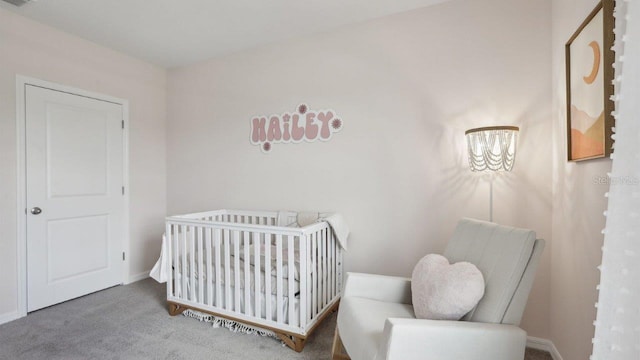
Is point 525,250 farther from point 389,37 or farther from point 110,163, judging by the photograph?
point 110,163

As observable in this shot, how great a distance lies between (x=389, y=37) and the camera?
2.42 metres

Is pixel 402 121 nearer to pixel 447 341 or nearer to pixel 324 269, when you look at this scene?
pixel 324 269

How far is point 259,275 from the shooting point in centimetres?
206

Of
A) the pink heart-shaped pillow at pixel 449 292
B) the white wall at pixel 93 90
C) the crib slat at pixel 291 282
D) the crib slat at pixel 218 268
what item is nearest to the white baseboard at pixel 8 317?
the white wall at pixel 93 90

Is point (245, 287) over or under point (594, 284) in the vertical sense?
under

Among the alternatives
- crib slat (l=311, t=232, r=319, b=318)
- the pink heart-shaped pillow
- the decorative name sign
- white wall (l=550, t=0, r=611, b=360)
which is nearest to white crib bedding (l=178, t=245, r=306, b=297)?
crib slat (l=311, t=232, r=319, b=318)

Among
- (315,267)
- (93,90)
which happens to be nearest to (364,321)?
(315,267)

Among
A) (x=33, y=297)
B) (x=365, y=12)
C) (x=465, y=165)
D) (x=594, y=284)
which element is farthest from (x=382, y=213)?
(x=33, y=297)

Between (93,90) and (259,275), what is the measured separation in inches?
96.8

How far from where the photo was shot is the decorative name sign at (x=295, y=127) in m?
2.64

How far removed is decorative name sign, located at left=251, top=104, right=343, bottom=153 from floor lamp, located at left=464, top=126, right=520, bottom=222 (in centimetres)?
109

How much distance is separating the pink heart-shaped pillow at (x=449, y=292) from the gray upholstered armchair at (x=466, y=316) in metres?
0.06

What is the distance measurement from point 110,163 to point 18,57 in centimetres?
107

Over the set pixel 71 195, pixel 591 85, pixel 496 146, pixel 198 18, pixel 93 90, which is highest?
pixel 198 18
